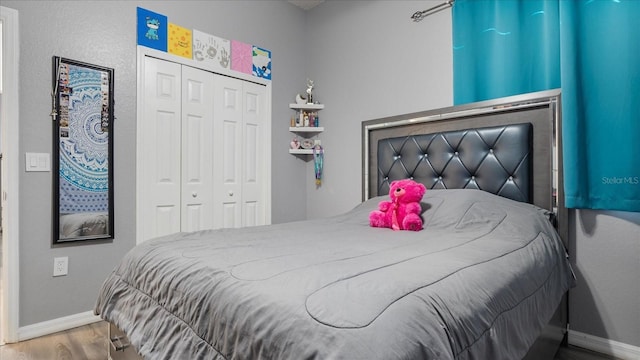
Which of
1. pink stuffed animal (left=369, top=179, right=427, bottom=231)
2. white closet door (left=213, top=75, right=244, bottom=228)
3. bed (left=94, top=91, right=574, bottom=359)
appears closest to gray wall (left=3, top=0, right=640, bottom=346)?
bed (left=94, top=91, right=574, bottom=359)

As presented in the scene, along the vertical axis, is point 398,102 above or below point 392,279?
above

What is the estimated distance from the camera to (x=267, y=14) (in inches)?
134

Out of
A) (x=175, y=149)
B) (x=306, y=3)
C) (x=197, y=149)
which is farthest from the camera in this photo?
(x=306, y=3)

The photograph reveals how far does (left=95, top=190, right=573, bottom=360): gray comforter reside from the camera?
27.8 inches

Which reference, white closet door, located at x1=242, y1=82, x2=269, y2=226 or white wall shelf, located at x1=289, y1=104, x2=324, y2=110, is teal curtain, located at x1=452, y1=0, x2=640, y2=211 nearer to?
white wall shelf, located at x1=289, y1=104, x2=324, y2=110

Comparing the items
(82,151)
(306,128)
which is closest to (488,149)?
(306,128)

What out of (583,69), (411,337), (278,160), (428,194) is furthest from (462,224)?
(278,160)

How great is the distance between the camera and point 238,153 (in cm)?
318

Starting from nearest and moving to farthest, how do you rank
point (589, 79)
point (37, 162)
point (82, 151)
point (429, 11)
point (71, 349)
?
1. point (589, 79)
2. point (71, 349)
3. point (37, 162)
4. point (82, 151)
5. point (429, 11)

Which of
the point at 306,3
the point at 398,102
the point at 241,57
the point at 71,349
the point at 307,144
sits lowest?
the point at 71,349

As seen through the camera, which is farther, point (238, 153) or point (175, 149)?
point (238, 153)

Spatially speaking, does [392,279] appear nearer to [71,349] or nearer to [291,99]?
[71,349]

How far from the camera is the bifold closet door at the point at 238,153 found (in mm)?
3037

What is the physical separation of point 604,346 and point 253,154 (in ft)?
9.44
